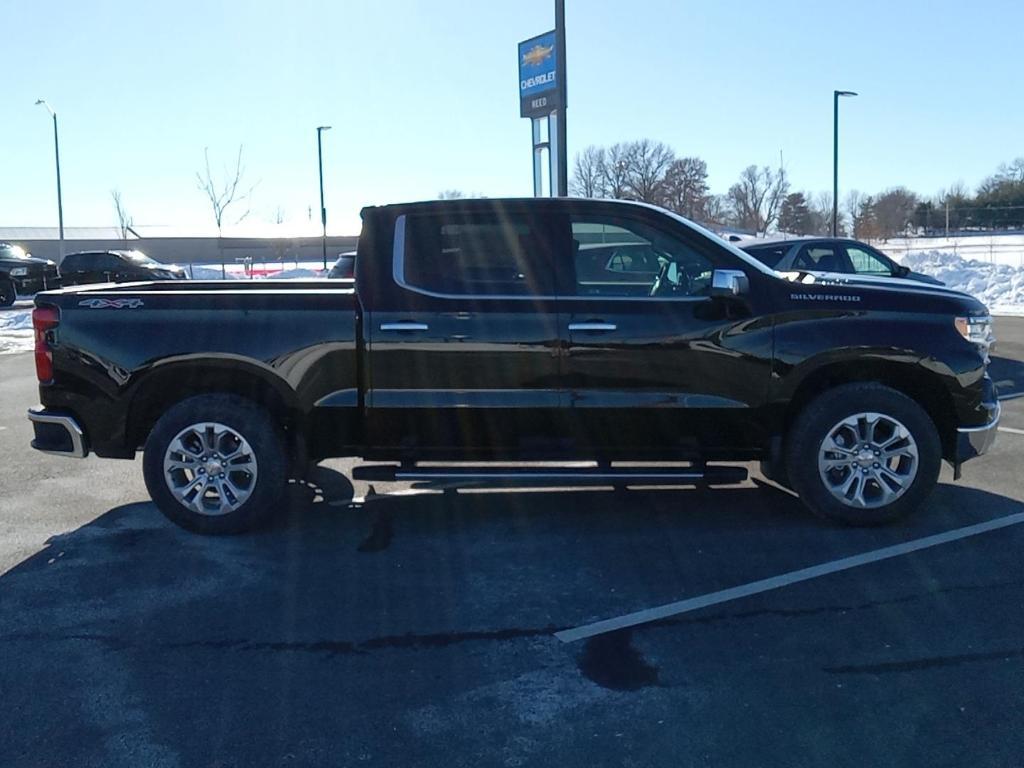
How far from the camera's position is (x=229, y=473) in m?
5.73

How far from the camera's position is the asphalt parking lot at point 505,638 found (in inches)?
134

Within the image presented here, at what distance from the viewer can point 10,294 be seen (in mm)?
26516

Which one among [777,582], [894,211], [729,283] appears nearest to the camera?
[777,582]

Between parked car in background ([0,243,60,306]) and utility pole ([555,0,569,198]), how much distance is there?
18.2 m

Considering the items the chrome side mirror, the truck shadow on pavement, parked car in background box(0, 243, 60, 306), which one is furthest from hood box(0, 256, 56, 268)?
the chrome side mirror

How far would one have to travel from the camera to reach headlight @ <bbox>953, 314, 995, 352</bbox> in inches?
223

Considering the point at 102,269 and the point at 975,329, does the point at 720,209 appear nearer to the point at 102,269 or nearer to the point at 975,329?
the point at 102,269

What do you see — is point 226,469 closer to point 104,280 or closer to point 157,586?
point 157,586

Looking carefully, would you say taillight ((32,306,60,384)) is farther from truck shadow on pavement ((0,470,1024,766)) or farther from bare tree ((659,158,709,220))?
bare tree ((659,158,709,220))

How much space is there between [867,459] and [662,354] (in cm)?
138

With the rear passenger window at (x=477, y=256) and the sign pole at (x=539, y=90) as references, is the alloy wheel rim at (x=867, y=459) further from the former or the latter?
the sign pole at (x=539, y=90)

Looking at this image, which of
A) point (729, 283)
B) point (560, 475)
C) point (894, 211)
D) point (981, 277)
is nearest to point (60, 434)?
point (560, 475)

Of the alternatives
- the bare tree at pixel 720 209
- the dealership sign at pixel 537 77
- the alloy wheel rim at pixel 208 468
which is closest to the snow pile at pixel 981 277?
the dealership sign at pixel 537 77

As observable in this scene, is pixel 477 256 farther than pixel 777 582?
Yes
